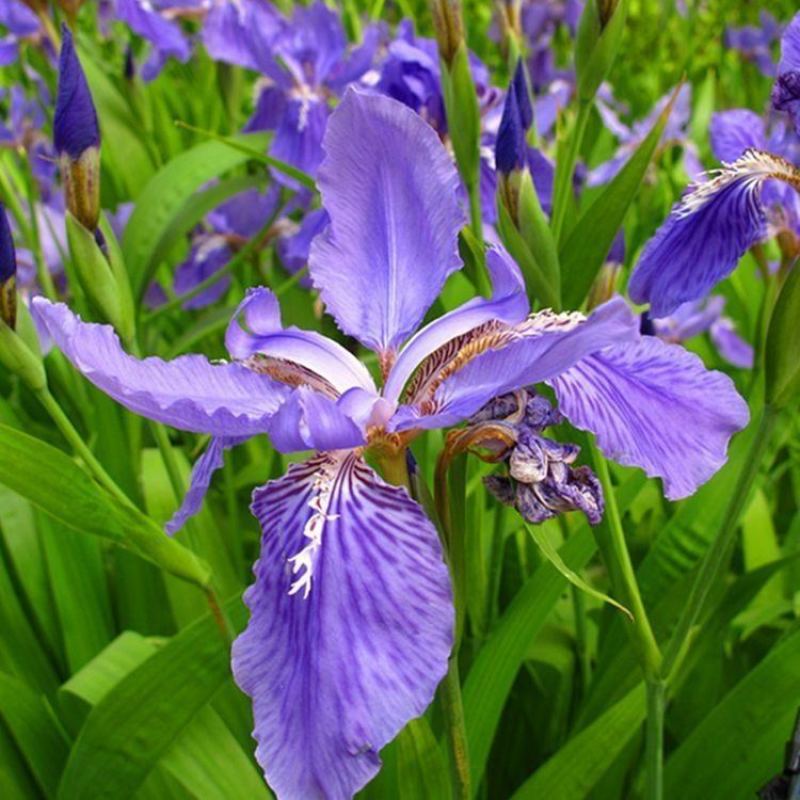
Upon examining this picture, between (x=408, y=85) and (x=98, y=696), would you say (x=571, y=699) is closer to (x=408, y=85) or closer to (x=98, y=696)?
(x=98, y=696)

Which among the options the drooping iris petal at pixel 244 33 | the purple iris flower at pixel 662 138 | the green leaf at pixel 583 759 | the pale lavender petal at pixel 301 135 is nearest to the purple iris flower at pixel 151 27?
the drooping iris petal at pixel 244 33

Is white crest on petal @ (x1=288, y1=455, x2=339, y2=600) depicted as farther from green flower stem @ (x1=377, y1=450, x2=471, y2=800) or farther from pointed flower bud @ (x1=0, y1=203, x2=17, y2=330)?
pointed flower bud @ (x1=0, y1=203, x2=17, y2=330)

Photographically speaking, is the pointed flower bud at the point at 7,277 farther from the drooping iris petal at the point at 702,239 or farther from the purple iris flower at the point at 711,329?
the purple iris flower at the point at 711,329

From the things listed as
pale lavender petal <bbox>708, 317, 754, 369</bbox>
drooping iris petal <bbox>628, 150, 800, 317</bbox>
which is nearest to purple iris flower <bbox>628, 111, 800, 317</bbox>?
drooping iris petal <bbox>628, 150, 800, 317</bbox>

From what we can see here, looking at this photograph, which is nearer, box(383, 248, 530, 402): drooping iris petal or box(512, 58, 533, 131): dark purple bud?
box(383, 248, 530, 402): drooping iris petal

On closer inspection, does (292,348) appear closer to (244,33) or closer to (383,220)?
(383,220)

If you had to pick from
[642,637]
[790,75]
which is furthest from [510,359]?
[790,75]

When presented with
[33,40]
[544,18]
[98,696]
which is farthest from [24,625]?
[544,18]
